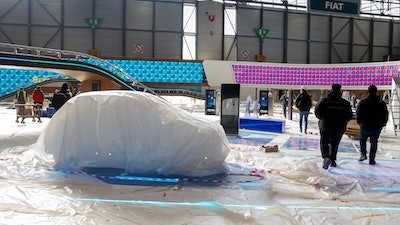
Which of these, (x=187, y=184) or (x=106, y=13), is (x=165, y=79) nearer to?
(x=106, y=13)

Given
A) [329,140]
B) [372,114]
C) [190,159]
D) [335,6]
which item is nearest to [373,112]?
[372,114]

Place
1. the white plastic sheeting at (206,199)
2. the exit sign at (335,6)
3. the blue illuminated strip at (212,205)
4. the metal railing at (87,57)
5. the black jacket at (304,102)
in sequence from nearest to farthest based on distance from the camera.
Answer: the white plastic sheeting at (206,199) < the blue illuminated strip at (212,205) < the exit sign at (335,6) < the black jacket at (304,102) < the metal railing at (87,57)

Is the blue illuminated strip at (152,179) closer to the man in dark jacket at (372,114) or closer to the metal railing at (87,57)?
the man in dark jacket at (372,114)

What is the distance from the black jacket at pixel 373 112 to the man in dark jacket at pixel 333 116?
22.4 inches

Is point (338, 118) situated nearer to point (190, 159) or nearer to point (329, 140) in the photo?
point (329, 140)

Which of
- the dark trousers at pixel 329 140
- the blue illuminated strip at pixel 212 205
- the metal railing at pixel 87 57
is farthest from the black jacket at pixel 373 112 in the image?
the metal railing at pixel 87 57

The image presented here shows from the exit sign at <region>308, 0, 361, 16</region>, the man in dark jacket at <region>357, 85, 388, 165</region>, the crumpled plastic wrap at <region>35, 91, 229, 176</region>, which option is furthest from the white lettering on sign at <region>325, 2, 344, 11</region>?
the crumpled plastic wrap at <region>35, 91, 229, 176</region>

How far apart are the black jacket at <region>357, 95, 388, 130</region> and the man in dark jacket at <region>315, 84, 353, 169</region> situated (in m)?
0.57

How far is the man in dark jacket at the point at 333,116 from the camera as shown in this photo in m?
5.82

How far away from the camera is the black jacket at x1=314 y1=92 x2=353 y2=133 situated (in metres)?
5.82

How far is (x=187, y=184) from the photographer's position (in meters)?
4.86

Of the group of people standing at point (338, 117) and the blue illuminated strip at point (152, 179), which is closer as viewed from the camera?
the blue illuminated strip at point (152, 179)

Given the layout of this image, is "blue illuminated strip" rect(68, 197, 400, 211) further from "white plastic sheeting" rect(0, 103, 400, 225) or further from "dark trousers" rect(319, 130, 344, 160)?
"dark trousers" rect(319, 130, 344, 160)

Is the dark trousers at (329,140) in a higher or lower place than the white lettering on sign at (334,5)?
lower
